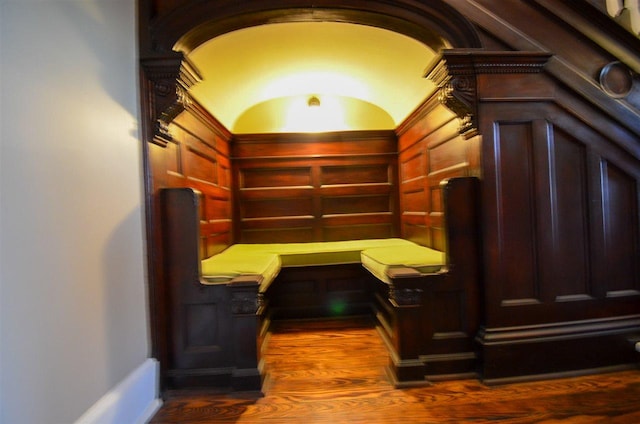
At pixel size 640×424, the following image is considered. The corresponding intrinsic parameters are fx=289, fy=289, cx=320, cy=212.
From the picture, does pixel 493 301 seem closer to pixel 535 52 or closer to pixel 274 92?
pixel 535 52

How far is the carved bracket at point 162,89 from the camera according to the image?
149 centimetres

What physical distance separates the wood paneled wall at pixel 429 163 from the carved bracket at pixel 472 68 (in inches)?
7.8

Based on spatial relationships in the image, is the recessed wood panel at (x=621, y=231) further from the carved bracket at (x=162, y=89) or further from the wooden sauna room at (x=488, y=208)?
the carved bracket at (x=162, y=89)

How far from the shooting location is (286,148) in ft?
9.56

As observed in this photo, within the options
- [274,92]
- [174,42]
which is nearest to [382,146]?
[274,92]

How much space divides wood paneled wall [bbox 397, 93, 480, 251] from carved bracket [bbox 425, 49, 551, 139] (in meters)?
0.20

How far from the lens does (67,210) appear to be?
1.01 meters

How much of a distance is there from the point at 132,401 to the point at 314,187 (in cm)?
212

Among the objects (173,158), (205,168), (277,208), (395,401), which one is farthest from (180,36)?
(395,401)

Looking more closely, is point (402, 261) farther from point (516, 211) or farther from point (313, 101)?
point (313, 101)

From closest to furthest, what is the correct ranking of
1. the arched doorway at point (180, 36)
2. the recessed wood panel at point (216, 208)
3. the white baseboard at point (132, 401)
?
1. the white baseboard at point (132, 401)
2. the arched doorway at point (180, 36)
3. the recessed wood panel at point (216, 208)

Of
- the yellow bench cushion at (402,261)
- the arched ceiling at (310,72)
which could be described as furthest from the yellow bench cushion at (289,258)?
the arched ceiling at (310,72)

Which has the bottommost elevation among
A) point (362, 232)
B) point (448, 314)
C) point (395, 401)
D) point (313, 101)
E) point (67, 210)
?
point (395, 401)

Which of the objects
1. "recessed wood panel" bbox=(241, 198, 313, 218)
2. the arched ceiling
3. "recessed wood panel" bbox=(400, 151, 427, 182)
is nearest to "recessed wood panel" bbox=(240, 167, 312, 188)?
"recessed wood panel" bbox=(241, 198, 313, 218)
